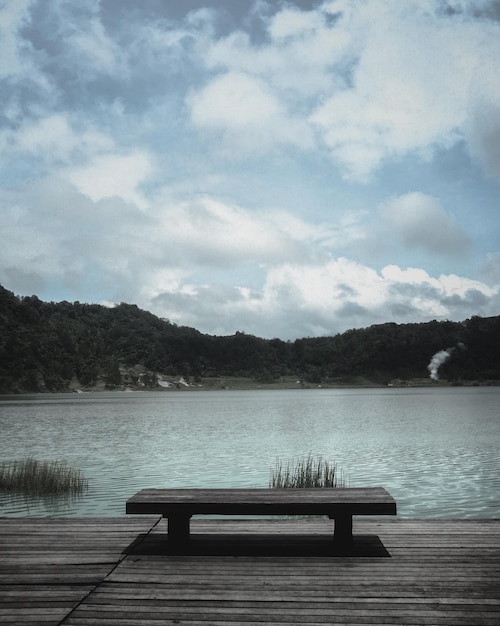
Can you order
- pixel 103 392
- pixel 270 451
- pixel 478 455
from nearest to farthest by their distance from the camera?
pixel 478 455 < pixel 270 451 < pixel 103 392

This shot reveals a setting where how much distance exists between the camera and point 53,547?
7.53 meters

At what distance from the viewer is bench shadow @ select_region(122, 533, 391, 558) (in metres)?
7.22

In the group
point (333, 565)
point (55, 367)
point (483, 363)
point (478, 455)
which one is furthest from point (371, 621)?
point (483, 363)

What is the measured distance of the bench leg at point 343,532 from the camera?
24.0 feet

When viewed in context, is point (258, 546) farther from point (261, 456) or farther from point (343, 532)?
point (261, 456)

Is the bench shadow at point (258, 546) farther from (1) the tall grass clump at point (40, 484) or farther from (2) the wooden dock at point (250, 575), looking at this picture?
(1) the tall grass clump at point (40, 484)

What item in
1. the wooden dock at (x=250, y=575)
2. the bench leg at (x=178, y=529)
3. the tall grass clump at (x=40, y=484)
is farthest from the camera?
the tall grass clump at (x=40, y=484)

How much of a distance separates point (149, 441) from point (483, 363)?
182650mm

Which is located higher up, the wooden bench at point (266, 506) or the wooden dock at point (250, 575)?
the wooden bench at point (266, 506)

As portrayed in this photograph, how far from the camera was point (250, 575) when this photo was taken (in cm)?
640

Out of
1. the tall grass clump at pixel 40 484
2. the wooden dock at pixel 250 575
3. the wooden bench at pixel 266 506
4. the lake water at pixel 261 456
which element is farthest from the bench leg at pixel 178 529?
the tall grass clump at pixel 40 484

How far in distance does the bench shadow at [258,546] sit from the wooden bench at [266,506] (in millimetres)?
155

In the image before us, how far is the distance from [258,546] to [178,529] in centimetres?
101

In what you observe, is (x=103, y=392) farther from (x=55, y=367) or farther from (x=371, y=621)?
(x=371, y=621)
